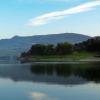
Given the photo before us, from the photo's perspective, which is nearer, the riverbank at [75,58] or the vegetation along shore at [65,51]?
the riverbank at [75,58]

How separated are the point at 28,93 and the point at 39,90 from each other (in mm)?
2803

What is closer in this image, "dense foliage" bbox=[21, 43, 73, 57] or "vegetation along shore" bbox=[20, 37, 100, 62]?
"vegetation along shore" bbox=[20, 37, 100, 62]

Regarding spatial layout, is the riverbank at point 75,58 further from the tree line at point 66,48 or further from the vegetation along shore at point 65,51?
the tree line at point 66,48

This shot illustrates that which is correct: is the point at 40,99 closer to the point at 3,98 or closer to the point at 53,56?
the point at 3,98

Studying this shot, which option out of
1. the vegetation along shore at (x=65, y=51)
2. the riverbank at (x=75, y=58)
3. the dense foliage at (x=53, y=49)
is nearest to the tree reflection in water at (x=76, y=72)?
the riverbank at (x=75, y=58)

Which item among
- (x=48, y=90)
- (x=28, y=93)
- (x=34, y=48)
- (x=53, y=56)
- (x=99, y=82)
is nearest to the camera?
(x=28, y=93)

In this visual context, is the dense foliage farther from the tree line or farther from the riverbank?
the riverbank

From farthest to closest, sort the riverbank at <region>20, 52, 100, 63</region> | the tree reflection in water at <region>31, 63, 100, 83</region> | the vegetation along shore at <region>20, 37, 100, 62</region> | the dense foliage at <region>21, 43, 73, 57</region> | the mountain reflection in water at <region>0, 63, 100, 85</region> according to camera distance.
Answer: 1. the dense foliage at <region>21, 43, 73, 57</region>
2. the vegetation along shore at <region>20, 37, 100, 62</region>
3. the riverbank at <region>20, 52, 100, 63</region>
4. the tree reflection in water at <region>31, 63, 100, 83</region>
5. the mountain reflection in water at <region>0, 63, 100, 85</region>

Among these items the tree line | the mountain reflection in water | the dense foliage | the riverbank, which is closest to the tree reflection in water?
the mountain reflection in water

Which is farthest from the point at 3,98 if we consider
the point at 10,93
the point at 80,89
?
the point at 80,89

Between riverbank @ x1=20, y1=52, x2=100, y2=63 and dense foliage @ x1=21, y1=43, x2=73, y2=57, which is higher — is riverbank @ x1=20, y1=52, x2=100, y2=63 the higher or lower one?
the lower one

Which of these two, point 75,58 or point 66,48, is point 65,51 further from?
point 75,58

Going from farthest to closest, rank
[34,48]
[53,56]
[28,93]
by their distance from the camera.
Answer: [34,48] < [53,56] < [28,93]

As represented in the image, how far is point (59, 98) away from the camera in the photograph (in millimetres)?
33781
